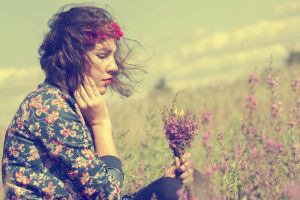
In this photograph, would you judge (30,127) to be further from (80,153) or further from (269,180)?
(269,180)

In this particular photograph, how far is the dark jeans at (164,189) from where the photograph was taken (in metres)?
3.31

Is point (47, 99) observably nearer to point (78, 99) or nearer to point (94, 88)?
point (78, 99)

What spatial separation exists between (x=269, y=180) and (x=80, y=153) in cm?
167

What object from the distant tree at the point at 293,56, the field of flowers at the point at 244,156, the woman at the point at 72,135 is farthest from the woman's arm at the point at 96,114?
the distant tree at the point at 293,56

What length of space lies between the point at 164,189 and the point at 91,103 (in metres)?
0.86

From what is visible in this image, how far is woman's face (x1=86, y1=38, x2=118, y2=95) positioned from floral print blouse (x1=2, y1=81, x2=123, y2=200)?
1.31ft

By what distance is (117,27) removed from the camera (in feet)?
13.5

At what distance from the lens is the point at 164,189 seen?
3.32 meters

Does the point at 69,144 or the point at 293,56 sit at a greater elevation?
the point at 293,56

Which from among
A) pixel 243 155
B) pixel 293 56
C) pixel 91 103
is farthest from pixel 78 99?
pixel 293 56

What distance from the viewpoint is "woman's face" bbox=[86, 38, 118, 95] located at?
12.6ft

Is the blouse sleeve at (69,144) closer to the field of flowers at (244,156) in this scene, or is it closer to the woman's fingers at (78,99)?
the woman's fingers at (78,99)

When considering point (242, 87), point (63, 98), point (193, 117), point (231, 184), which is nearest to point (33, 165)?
point (63, 98)

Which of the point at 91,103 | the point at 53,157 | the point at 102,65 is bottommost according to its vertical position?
the point at 53,157
